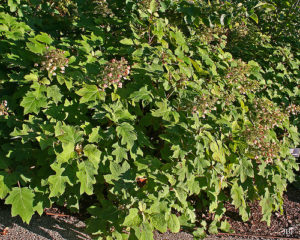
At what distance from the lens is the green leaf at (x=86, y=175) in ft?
7.72

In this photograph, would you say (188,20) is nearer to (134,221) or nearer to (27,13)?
(27,13)

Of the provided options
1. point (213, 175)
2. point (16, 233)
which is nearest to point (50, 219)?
point (16, 233)

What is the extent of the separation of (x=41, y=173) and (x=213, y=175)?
138cm

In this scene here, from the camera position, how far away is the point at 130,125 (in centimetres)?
254

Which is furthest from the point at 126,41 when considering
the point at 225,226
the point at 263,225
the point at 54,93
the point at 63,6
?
the point at 263,225

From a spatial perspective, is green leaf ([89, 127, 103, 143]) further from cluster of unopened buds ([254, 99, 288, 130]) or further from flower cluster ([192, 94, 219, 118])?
cluster of unopened buds ([254, 99, 288, 130])

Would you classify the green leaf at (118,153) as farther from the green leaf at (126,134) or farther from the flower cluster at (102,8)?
the flower cluster at (102,8)

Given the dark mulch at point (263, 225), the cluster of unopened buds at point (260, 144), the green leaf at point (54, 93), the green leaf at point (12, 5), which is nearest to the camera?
the green leaf at point (54, 93)

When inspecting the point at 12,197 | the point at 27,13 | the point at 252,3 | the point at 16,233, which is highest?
the point at 252,3

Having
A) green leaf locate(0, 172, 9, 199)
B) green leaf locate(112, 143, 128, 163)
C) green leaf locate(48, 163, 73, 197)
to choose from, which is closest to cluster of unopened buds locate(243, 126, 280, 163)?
green leaf locate(112, 143, 128, 163)

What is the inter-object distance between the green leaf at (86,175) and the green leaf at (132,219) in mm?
310

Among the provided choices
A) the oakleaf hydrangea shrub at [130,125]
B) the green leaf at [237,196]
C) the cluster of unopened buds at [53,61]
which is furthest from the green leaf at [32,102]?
the green leaf at [237,196]

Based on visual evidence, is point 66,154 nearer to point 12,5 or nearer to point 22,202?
point 22,202

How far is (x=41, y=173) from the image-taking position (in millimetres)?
2627
